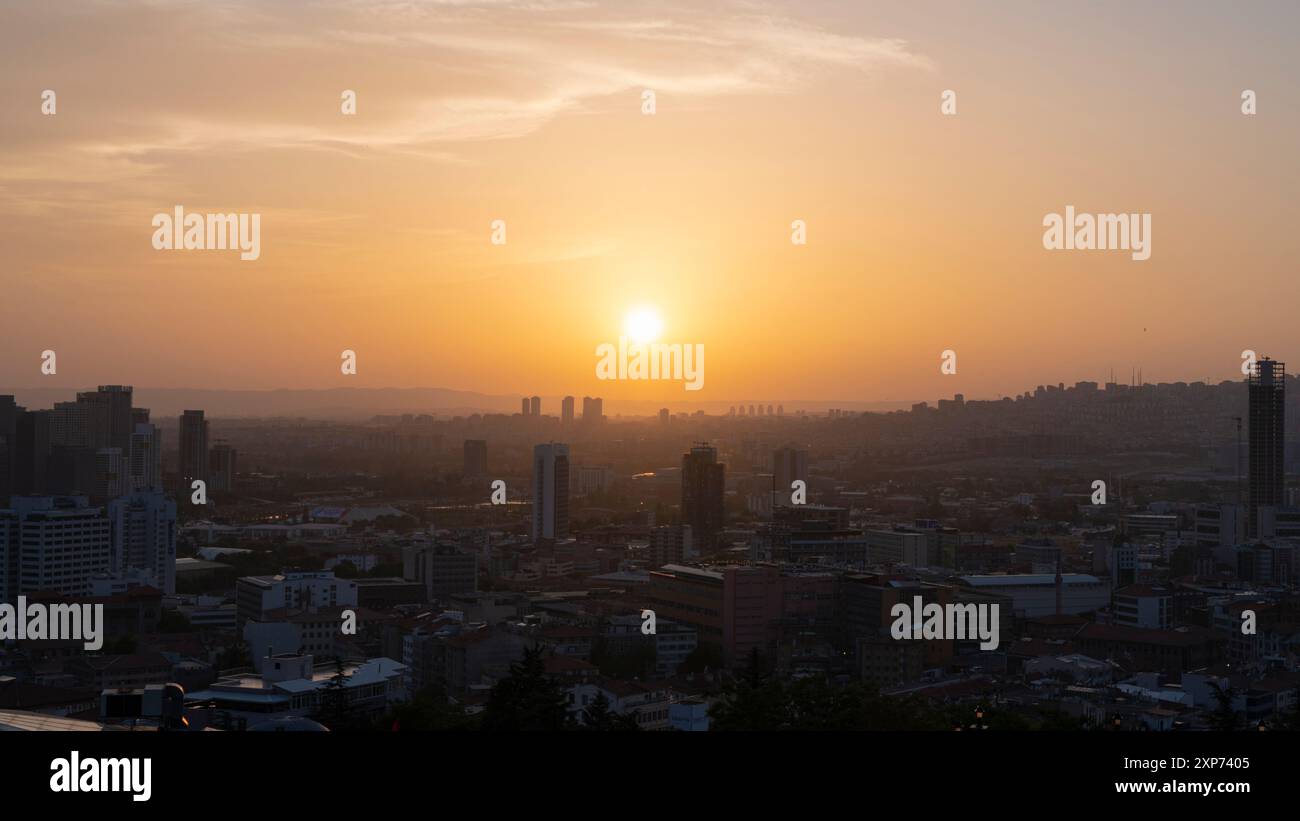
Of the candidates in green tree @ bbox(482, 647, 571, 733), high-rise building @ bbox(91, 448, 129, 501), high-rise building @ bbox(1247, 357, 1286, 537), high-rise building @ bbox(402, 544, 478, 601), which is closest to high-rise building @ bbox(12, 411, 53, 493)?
high-rise building @ bbox(91, 448, 129, 501)

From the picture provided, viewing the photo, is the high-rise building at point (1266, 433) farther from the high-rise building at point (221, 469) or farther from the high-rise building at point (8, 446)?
the high-rise building at point (8, 446)

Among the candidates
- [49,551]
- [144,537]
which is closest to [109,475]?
[144,537]

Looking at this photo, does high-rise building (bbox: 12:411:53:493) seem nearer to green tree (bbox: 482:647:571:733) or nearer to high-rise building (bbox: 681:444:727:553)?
high-rise building (bbox: 681:444:727:553)

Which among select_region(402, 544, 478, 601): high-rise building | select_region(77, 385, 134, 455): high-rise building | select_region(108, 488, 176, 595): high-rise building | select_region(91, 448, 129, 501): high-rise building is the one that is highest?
select_region(77, 385, 134, 455): high-rise building
